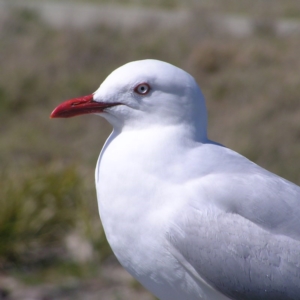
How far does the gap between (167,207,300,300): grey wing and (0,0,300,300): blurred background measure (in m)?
2.40

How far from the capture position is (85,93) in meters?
13.2

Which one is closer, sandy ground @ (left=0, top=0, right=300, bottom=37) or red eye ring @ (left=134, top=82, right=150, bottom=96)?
red eye ring @ (left=134, top=82, right=150, bottom=96)

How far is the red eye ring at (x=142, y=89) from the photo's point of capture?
2.55m

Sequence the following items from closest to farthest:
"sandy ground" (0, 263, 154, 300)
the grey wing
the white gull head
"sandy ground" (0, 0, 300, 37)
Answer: the grey wing, the white gull head, "sandy ground" (0, 263, 154, 300), "sandy ground" (0, 0, 300, 37)

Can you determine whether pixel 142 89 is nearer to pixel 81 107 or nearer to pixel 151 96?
pixel 151 96

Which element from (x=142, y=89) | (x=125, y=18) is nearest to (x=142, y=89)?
(x=142, y=89)

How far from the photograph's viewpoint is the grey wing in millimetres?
2424

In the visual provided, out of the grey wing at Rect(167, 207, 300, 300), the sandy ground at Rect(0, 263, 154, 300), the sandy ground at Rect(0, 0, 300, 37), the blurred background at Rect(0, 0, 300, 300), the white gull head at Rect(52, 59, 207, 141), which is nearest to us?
the grey wing at Rect(167, 207, 300, 300)

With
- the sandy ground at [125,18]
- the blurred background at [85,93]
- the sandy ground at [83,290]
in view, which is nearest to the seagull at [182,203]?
the sandy ground at [83,290]

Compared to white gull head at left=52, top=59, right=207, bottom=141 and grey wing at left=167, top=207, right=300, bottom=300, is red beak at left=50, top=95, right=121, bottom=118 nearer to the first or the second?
white gull head at left=52, top=59, right=207, bottom=141

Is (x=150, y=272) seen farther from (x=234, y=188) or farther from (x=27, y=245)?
(x=27, y=245)

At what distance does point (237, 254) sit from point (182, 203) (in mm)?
308

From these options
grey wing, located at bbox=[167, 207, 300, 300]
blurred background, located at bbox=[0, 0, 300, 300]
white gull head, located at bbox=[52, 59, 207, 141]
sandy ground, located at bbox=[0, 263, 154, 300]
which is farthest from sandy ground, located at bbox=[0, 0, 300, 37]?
grey wing, located at bbox=[167, 207, 300, 300]

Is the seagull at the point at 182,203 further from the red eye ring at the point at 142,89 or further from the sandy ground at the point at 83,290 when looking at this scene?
the sandy ground at the point at 83,290
